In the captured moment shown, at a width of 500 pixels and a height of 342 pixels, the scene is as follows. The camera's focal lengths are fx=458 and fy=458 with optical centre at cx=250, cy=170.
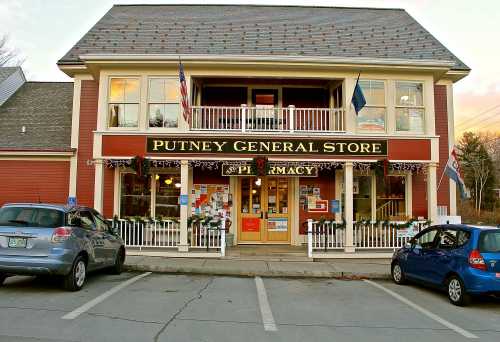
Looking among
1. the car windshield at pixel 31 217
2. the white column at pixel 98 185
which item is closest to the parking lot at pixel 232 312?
the car windshield at pixel 31 217

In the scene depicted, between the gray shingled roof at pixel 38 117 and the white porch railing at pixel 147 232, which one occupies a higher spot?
the gray shingled roof at pixel 38 117

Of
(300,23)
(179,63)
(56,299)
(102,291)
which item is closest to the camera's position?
(56,299)

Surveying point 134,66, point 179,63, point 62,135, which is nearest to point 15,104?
point 62,135

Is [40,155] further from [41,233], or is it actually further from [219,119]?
[41,233]

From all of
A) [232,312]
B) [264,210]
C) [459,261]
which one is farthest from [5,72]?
[459,261]

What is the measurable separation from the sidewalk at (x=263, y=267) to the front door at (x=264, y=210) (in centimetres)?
302

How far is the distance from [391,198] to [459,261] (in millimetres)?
7930

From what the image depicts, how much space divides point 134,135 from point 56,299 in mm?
6899

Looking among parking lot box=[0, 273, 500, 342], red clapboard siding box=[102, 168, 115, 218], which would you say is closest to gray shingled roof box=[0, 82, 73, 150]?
red clapboard siding box=[102, 168, 115, 218]

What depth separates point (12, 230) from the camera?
26.8 feet

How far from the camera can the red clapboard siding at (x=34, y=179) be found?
15.9m

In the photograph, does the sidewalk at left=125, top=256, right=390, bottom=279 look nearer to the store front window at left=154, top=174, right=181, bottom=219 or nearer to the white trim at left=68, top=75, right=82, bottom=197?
the store front window at left=154, top=174, right=181, bottom=219

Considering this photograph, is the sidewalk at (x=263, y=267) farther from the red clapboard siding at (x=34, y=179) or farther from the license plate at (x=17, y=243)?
the red clapboard siding at (x=34, y=179)

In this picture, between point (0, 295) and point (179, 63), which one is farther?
point (179, 63)
